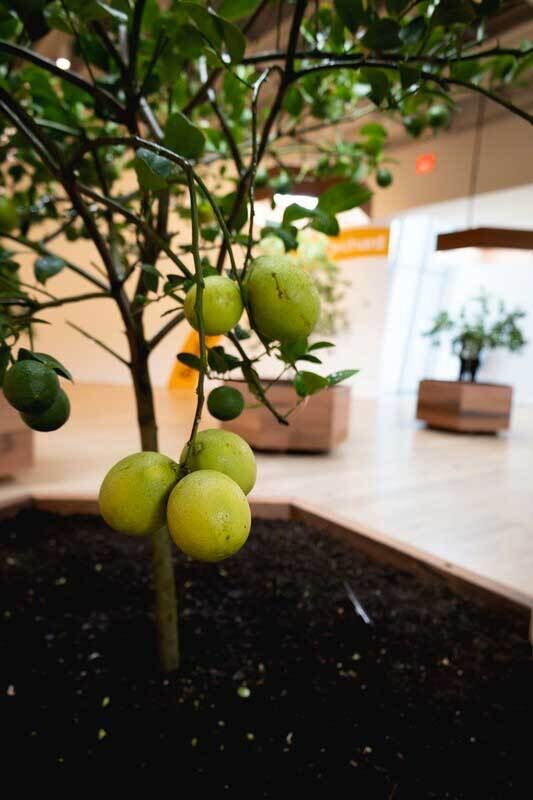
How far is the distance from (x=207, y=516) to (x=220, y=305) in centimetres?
16

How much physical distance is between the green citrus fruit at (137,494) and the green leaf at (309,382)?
0.67 ft

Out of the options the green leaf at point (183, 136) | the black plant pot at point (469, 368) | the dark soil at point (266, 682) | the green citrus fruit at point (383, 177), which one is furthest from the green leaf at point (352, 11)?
the black plant pot at point (469, 368)

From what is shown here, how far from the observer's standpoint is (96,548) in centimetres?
156

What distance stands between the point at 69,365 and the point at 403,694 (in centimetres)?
760

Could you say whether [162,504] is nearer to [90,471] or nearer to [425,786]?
[425,786]

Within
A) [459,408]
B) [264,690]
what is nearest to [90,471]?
[264,690]

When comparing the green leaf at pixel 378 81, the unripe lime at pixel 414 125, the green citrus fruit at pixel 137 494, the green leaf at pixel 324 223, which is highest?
the unripe lime at pixel 414 125

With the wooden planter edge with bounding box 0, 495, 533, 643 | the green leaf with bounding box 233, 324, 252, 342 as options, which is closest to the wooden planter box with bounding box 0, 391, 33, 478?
the wooden planter edge with bounding box 0, 495, 533, 643

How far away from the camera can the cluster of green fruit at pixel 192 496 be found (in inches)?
15.0

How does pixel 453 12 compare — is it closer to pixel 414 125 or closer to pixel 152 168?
pixel 152 168

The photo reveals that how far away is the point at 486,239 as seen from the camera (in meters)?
2.72

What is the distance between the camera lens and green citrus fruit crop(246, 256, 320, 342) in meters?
0.44

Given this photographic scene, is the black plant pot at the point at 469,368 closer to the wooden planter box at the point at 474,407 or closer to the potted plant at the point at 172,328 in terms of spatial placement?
the wooden planter box at the point at 474,407

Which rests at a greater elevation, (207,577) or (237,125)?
(237,125)
